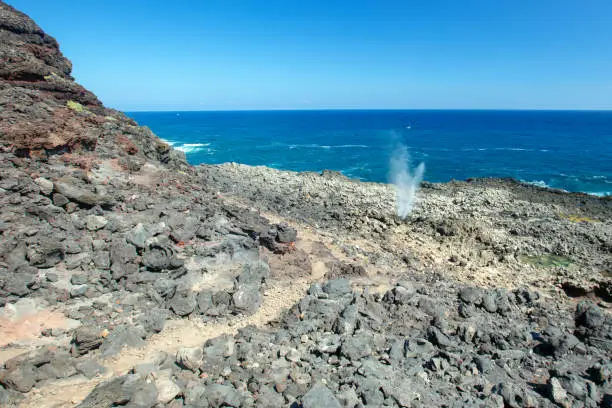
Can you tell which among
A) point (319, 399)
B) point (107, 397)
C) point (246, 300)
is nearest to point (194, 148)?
point (246, 300)

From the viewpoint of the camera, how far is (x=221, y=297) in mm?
11125

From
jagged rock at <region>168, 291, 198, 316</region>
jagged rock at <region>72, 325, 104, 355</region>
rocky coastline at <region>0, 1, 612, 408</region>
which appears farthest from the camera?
jagged rock at <region>168, 291, 198, 316</region>

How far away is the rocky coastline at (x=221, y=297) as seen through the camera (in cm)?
754

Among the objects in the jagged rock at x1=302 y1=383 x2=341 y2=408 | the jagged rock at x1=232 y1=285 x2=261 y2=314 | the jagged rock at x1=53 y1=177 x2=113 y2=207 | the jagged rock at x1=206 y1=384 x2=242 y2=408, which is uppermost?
the jagged rock at x1=53 y1=177 x2=113 y2=207

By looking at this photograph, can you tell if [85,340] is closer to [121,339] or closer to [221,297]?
[121,339]

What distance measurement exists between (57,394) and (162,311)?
330cm

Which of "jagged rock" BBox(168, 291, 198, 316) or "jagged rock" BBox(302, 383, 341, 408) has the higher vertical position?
"jagged rock" BBox(302, 383, 341, 408)

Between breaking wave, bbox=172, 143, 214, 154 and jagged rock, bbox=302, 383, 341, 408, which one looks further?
breaking wave, bbox=172, 143, 214, 154

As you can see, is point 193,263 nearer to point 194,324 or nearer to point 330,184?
point 194,324

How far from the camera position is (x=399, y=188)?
117ft

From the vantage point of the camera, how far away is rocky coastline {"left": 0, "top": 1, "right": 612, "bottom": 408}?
7535 millimetres

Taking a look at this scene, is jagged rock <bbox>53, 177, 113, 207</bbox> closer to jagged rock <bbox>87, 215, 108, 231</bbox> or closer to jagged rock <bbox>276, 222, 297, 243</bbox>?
jagged rock <bbox>87, 215, 108, 231</bbox>

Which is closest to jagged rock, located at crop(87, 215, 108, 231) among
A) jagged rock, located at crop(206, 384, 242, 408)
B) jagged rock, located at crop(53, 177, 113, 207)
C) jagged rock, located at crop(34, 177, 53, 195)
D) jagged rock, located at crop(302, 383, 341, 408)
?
jagged rock, located at crop(53, 177, 113, 207)

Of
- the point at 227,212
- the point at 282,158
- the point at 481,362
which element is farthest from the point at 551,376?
the point at 282,158
